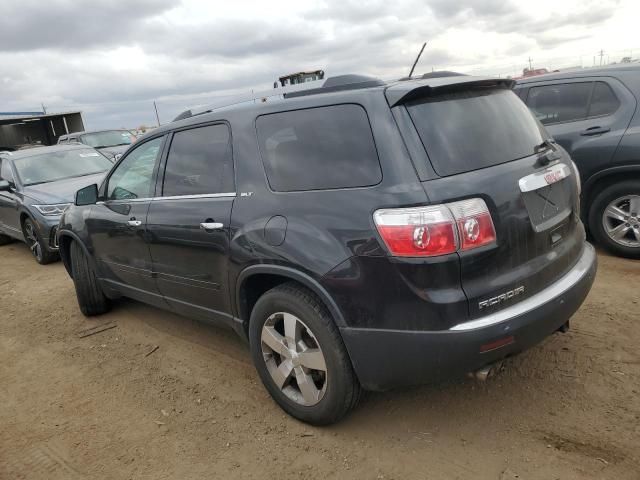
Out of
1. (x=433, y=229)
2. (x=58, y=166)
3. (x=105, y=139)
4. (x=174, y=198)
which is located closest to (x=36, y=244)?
(x=58, y=166)

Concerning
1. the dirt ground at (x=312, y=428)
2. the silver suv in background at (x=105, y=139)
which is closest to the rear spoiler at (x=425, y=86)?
the dirt ground at (x=312, y=428)

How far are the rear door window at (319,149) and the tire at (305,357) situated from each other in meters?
0.59

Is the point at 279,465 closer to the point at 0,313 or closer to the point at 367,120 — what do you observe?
the point at 367,120

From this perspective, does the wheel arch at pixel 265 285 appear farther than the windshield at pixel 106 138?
No

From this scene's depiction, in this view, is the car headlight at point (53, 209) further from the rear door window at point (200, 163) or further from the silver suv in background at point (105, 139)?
the silver suv in background at point (105, 139)

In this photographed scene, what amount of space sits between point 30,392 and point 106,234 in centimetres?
132

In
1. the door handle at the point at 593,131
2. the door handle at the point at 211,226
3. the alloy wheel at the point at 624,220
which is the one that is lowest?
the alloy wheel at the point at 624,220

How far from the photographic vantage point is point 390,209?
2.31m

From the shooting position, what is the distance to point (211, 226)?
311 cm

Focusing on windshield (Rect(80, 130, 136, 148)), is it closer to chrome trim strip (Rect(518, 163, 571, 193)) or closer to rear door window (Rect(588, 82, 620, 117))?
rear door window (Rect(588, 82, 620, 117))

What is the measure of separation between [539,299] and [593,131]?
3449 millimetres

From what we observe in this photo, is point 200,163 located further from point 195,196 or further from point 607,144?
point 607,144

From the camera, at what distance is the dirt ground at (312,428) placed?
2.57 metres

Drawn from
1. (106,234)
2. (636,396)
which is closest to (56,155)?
(106,234)
